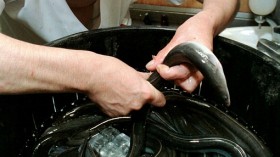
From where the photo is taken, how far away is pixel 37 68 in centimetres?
56

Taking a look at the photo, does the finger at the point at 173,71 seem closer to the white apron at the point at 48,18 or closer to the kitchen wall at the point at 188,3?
the white apron at the point at 48,18

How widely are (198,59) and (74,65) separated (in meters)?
0.21

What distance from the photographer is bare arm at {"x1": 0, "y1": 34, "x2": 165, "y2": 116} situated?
1.79 ft

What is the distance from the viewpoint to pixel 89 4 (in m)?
0.97

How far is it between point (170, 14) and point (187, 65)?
0.81m

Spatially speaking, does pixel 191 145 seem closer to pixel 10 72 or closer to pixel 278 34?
pixel 10 72

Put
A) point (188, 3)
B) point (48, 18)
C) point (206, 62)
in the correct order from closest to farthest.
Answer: point (206, 62)
point (48, 18)
point (188, 3)

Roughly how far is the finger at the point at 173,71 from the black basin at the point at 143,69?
0.59ft

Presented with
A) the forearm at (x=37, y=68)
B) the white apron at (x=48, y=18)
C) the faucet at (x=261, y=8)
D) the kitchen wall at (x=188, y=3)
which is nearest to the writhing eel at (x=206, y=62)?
the forearm at (x=37, y=68)

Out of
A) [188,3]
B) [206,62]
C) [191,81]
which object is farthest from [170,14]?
[206,62]

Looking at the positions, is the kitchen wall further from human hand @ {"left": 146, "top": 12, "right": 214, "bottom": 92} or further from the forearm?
the forearm

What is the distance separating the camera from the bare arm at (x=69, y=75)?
545mm

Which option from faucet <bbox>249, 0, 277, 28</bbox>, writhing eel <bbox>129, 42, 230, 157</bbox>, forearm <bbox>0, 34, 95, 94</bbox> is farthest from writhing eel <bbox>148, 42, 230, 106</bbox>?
faucet <bbox>249, 0, 277, 28</bbox>

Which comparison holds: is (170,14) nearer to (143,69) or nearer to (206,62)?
(143,69)
